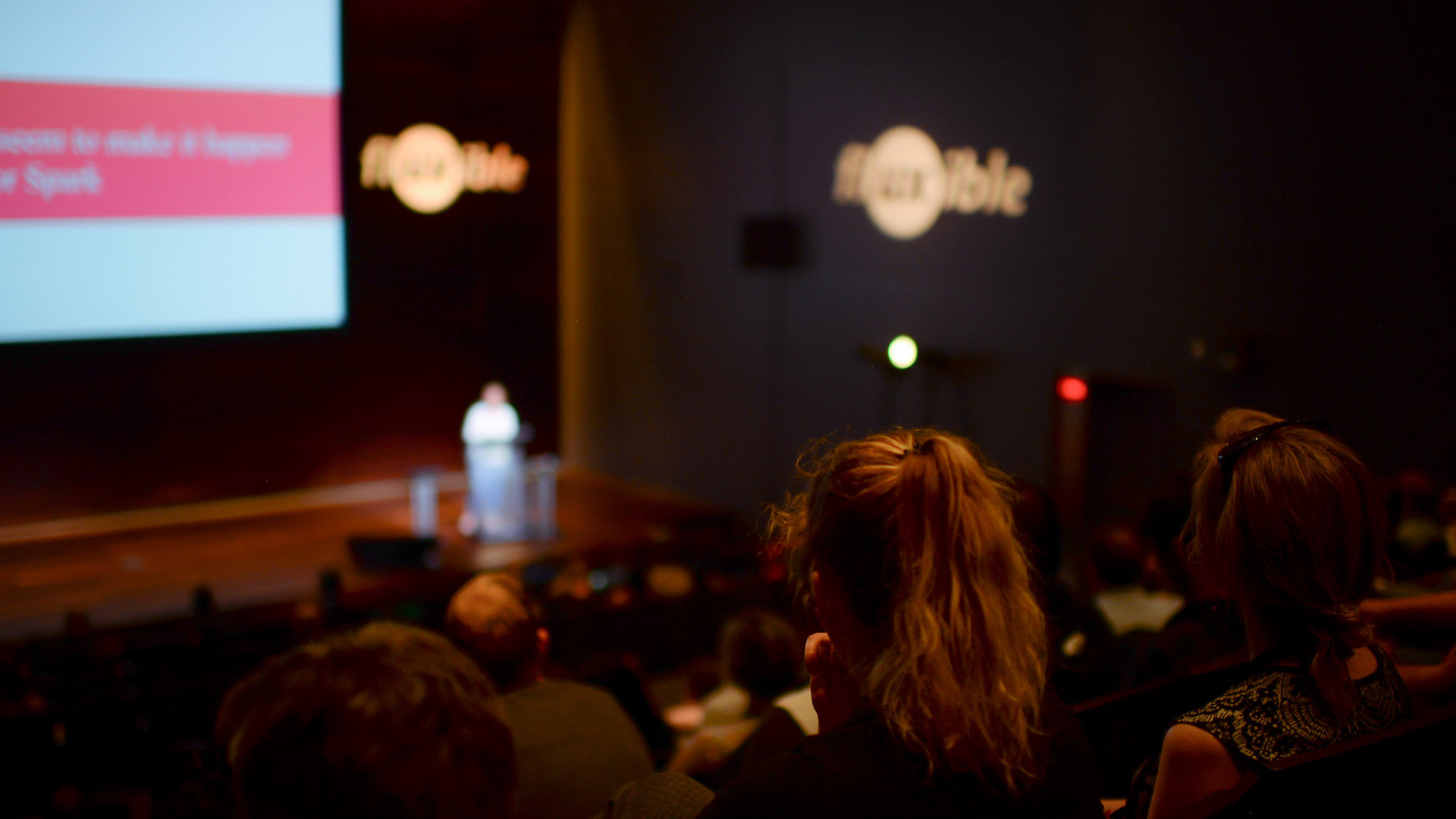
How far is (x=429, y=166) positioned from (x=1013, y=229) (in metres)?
4.85

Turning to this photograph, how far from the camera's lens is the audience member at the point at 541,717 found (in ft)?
6.42

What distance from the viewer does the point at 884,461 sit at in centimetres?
113

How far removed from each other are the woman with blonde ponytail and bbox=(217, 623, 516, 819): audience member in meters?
0.22

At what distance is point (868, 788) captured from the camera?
1.00m

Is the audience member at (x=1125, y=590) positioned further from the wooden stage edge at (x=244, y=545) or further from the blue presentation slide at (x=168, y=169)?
the blue presentation slide at (x=168, y=169)

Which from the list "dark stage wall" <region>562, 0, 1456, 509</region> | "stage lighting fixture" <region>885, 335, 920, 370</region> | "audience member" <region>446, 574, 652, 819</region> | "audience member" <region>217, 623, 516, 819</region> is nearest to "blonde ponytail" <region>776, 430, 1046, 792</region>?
"audience member" <region>217, 623, 516, 819</region>

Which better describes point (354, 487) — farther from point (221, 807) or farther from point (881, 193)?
point (221, 807)

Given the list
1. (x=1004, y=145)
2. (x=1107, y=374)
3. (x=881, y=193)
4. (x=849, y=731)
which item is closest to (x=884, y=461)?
(x=849, y=731)

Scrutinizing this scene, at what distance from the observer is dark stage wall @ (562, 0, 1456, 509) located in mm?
5062

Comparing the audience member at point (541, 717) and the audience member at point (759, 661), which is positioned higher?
the audience member at point (541, 717)

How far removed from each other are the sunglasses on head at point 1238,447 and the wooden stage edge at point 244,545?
16.9ft

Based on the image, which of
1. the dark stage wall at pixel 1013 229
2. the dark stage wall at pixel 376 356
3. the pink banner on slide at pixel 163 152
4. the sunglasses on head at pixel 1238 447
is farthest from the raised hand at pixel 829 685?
the dark stage wall at pixel 376 356

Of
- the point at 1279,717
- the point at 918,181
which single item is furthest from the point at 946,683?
the point at 918,181

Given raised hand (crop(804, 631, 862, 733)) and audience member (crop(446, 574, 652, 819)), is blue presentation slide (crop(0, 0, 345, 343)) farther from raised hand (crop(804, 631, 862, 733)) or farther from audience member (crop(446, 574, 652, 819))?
raised hand (crop(804, 631, 862, 733))
